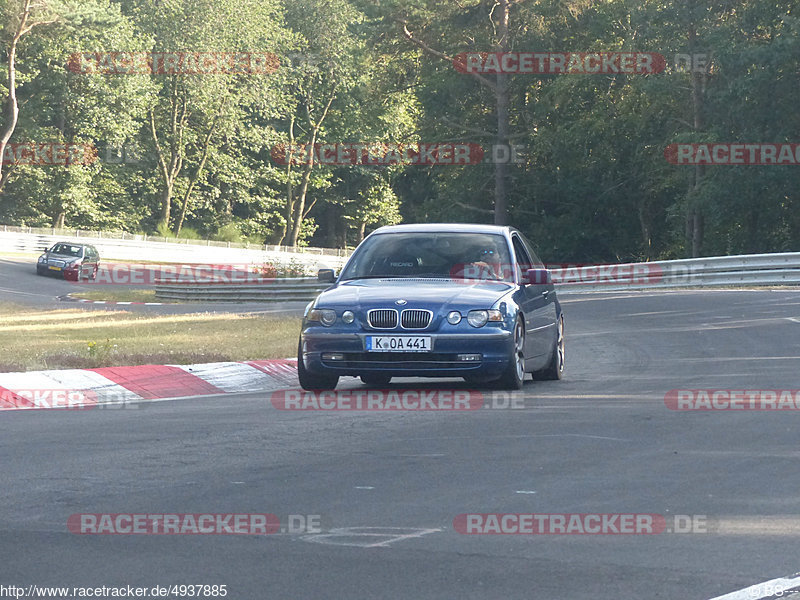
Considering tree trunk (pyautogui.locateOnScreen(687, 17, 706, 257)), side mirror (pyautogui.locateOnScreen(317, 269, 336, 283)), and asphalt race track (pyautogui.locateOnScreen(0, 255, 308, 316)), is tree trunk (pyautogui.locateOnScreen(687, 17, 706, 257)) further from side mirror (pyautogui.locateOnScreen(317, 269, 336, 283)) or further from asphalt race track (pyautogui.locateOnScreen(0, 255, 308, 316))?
side mirror (pyautogui.locateOnScreen(317, 269, 336, 283))

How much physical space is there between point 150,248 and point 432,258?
5711 cm

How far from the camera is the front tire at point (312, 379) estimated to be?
11.2 m

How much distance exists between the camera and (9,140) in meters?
70.4

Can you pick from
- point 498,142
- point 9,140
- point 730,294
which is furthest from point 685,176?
point 9,140

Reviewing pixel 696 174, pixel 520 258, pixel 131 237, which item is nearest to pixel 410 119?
pixel 131 237

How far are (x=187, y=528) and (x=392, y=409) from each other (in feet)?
15.2

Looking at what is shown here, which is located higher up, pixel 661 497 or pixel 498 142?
pixel 498 142

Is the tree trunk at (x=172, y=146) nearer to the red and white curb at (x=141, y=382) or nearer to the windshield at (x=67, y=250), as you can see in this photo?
the windshield at (x=67, y=250)

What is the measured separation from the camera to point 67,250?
51562 millimetres

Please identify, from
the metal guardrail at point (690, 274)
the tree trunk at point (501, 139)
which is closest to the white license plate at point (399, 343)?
the metal guardrail at point (690, 274)

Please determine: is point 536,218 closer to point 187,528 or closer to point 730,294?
point 730,294

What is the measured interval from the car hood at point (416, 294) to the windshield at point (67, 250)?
41.3 m

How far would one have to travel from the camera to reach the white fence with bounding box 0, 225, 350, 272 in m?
61.6

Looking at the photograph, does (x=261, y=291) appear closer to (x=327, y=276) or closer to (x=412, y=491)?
(x=327, y=276)
